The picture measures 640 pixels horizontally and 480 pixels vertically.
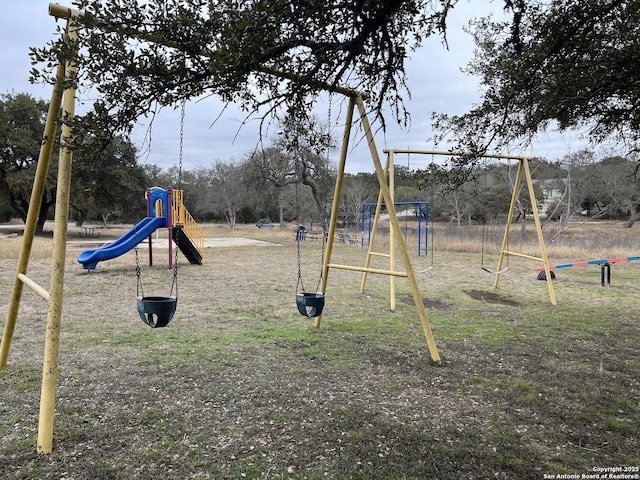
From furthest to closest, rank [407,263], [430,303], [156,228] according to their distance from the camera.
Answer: [156,228] → [430,303] → [407,263]

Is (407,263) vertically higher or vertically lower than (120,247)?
higher

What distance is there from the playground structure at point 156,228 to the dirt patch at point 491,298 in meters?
7.17

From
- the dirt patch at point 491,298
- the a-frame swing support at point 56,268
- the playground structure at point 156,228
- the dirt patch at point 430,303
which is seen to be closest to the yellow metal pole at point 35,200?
the a-frame swing support at point 56,268

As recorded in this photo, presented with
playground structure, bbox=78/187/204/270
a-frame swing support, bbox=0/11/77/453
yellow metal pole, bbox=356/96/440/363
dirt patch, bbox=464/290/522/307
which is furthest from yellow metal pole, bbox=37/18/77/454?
playground structure, bbox=78/187/204/270

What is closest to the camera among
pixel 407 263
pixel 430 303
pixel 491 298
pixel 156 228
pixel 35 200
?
pixel 35 200

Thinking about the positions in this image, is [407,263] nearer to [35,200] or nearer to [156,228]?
[35,200]

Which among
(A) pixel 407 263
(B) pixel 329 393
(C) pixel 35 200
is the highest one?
(C) pixel 35 200

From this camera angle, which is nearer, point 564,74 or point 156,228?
point 564,74

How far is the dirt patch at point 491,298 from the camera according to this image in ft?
23.9

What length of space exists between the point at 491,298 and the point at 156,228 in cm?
843

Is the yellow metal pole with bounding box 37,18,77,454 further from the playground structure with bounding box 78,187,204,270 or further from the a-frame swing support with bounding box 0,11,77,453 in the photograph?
the playground structure with bounding box 78,187,204,270

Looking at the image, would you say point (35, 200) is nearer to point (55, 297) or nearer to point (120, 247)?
point (55, 297)

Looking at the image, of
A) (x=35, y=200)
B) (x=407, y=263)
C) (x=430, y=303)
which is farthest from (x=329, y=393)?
(x=430, y=303)

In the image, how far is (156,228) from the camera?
37.8 feet
